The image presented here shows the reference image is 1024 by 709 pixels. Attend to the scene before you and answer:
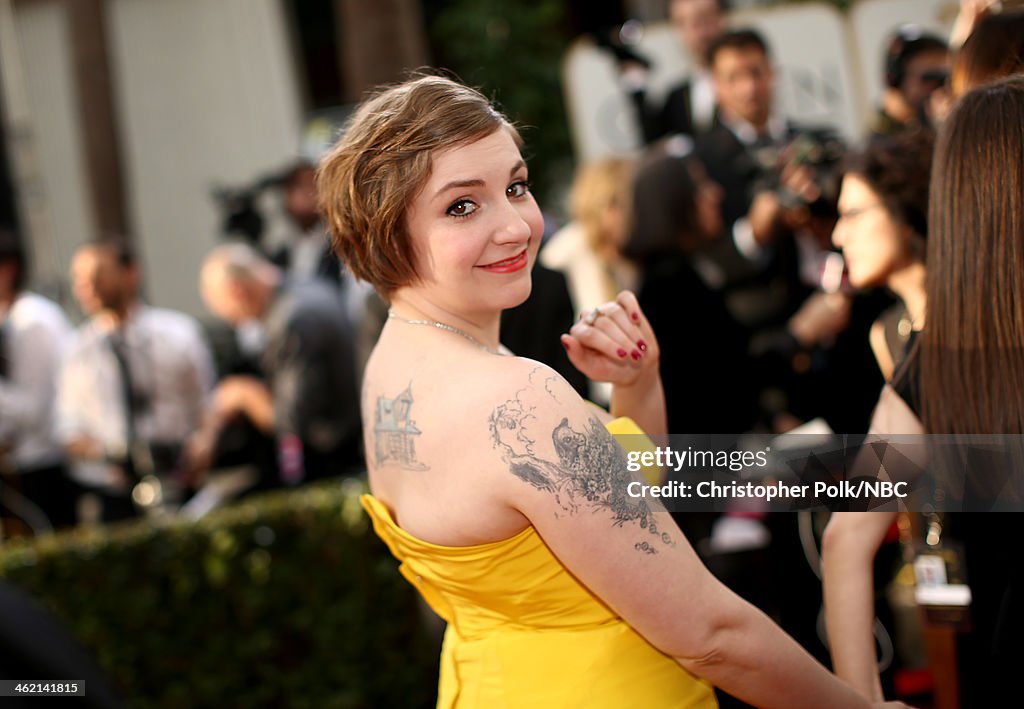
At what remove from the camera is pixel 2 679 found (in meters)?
1.24

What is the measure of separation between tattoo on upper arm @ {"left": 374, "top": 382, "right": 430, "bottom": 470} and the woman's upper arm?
197 millimetres

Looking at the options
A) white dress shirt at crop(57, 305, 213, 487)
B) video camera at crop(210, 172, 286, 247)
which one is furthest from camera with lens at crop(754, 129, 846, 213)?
video camera at crop(210, 172, 286, 247)

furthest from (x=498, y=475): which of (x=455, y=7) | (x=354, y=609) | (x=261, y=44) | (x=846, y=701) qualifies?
(x=261, y=44)

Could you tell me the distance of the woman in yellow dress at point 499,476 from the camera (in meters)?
1.72

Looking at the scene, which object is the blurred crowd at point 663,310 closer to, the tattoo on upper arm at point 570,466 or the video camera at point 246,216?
the video camera at point 246,216

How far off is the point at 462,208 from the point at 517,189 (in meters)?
0.12

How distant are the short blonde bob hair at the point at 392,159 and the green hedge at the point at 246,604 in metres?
2.74

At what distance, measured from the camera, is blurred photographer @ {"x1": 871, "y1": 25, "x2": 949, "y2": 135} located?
311 cm

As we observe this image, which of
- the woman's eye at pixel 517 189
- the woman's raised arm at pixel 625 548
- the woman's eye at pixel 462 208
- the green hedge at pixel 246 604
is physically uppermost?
the woman's eye at pixel 517 189

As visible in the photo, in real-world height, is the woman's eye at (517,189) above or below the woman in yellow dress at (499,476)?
above

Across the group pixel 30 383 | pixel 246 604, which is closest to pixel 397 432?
pixel 246 604

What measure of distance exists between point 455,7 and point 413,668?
9310 mm

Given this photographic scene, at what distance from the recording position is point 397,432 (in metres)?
1.88


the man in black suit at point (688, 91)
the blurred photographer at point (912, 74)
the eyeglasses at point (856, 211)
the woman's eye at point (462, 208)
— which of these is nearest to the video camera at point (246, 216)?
the man in black suit at point (688, 91)
